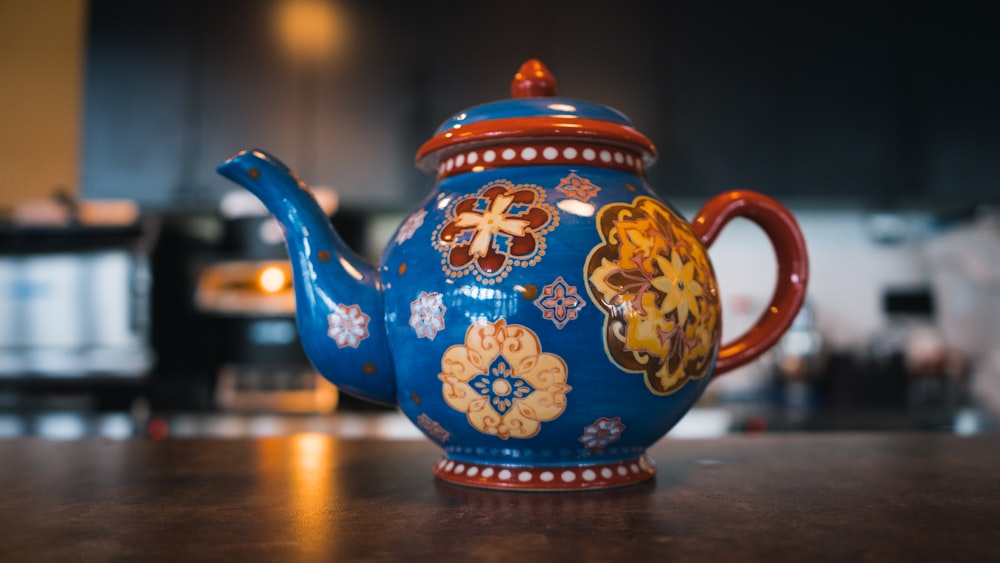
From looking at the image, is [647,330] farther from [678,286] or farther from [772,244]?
[772,244]

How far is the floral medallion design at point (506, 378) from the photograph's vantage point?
0.44 meters

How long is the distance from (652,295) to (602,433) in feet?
0.29

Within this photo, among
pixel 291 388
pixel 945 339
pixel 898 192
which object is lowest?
pixel 291 388

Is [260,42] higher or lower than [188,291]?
higher

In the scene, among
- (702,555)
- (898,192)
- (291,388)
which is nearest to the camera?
(702,555)

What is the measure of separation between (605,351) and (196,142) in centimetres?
216

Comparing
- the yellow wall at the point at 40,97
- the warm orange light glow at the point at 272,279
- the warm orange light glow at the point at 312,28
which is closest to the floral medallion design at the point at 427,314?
the warm orange light glow at the point at 272,279

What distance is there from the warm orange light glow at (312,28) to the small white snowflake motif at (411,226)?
6.35 feet

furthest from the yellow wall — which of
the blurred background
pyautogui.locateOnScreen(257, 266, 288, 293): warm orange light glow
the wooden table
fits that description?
the wooden table

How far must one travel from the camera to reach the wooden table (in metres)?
0.34

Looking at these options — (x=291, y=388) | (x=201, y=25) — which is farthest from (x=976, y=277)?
(x=201, y=25)

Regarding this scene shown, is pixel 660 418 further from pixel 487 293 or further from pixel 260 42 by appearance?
pixel 260 42

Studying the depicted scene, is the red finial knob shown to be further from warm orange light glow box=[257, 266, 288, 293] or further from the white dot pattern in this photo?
warm orange light glow box=[257, 266, 288, 293]

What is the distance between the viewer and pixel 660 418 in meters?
0.49
